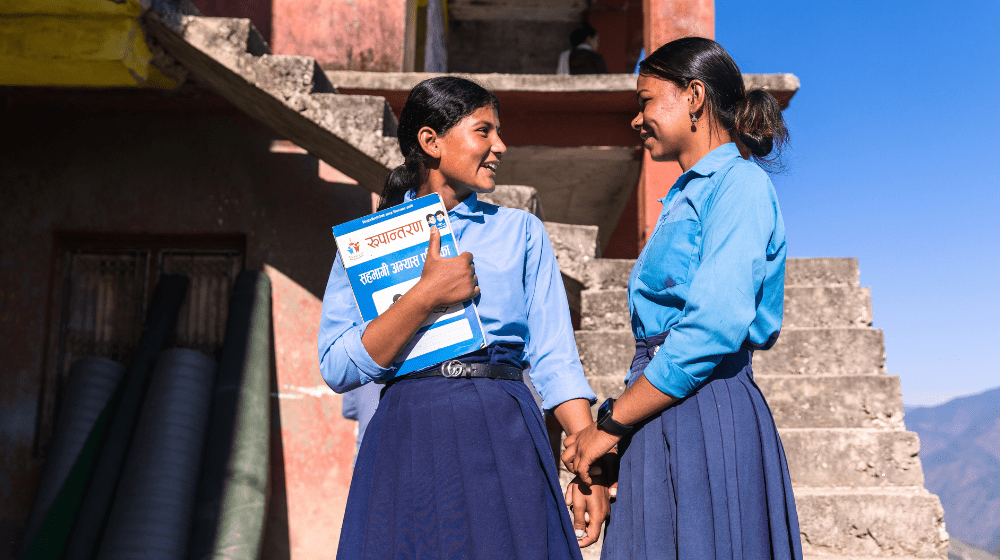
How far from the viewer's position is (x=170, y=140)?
531cm

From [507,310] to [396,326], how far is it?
268mm

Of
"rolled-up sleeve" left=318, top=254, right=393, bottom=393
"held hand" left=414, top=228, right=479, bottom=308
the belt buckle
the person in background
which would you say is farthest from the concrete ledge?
the belt buckle

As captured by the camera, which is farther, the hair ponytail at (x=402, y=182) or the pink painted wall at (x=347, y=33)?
the pink painted wall at (x=347, y=33)

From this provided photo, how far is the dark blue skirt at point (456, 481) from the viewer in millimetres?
1531

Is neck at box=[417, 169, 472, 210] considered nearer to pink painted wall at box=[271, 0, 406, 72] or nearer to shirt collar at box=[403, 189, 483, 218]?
shirt collar at box=[403, 189, 483, 218]

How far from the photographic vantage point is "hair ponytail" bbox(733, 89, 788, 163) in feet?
5.85

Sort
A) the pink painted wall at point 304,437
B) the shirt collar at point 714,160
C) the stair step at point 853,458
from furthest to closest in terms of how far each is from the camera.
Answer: the pink painted wall at point 304,437, the stair step at point 853,458, the shirt collar at point 714,160

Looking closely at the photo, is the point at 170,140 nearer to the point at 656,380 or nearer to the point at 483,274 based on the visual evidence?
the point at 483,274

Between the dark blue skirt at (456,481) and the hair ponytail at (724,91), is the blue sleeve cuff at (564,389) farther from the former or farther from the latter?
the hair ponytail at (724,91)

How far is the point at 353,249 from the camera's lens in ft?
5.68

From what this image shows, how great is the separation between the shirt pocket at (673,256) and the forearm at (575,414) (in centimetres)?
32

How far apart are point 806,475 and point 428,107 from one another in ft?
8.47

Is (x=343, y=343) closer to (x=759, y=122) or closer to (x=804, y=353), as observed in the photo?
(x=759, y=122)

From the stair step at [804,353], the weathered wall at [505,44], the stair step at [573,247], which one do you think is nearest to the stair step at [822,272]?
the stair step at [573,247]
